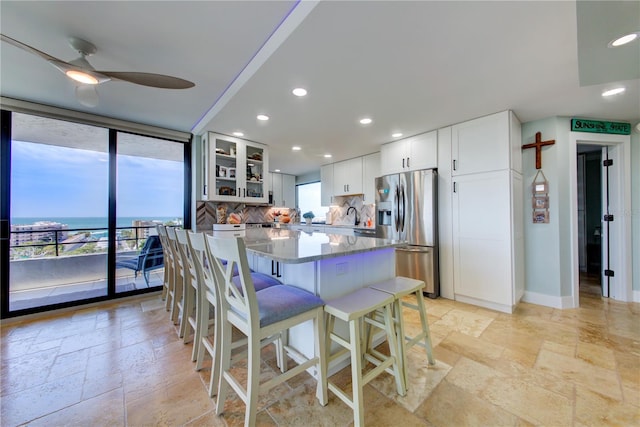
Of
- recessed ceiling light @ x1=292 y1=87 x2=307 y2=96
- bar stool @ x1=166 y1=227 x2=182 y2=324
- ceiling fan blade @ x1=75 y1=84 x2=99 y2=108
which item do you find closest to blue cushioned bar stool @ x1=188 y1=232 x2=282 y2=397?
bar stool @ x1=166 y1=227 x2=182 y2=324

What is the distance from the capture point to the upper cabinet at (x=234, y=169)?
11.6ft

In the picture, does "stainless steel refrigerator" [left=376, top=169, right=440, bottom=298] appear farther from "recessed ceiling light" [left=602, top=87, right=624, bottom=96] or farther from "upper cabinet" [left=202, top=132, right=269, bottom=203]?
"upper cabinet" [left=202, top=132, right=269, bottom=203]

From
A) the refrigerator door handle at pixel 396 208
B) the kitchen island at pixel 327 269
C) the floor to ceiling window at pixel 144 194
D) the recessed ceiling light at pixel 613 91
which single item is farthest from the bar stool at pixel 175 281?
the recessed ceiling light at pixel 613 91

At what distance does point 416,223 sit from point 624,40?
2257 mm

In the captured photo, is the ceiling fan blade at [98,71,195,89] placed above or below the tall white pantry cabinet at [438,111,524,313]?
above

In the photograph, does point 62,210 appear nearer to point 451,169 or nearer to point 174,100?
point 174,100

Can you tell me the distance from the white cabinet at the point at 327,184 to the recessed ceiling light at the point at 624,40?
4.11 m

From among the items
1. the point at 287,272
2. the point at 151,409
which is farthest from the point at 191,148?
the point at 151,409

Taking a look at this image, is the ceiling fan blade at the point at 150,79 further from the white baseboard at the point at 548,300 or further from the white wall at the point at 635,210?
the white wall at the point at 635,210

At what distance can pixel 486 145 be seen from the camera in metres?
2.79

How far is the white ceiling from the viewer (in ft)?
4.63

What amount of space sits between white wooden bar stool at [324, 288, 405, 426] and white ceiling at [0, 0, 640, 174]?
65.9 inches

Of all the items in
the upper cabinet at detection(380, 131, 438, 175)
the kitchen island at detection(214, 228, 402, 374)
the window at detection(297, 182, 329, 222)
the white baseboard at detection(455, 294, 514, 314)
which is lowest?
the white baseboard at detection(455, 294, 514, 314)

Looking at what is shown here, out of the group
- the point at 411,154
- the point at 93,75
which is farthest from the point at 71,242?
the point at 411,154
